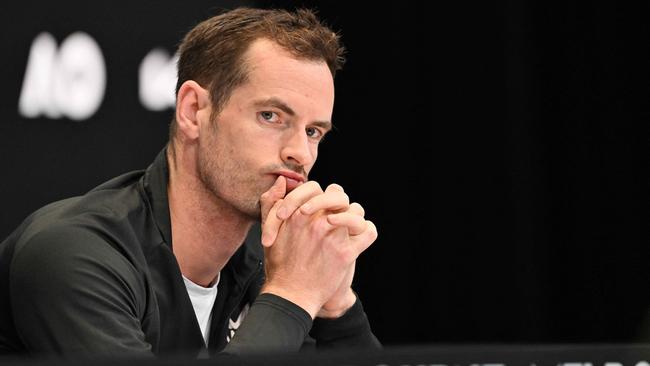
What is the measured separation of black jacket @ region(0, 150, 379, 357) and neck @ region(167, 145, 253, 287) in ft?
0.13

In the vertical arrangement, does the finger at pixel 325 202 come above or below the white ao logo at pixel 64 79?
below

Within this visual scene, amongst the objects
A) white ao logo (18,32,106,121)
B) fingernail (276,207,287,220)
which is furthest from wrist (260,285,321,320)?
white ao logo (18,32,106,121)

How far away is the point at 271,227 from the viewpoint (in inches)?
77.4


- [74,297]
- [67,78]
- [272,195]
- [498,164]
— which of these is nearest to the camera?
[74,297]

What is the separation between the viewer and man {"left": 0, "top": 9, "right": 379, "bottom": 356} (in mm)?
1765

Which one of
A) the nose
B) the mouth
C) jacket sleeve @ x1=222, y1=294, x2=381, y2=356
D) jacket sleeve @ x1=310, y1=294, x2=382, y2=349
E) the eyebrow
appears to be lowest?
jacket sleeve @ x1=310, y1=294, x2=382, y2=349

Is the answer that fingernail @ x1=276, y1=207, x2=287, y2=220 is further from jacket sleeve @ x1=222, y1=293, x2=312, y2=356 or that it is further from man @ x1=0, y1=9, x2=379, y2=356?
jacket sleeve @ x1=222, y1=293, x2=312, y2=356

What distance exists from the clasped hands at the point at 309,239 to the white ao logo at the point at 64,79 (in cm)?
125

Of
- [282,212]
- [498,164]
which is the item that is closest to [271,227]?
[282,212]

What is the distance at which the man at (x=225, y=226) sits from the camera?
5.79 feet

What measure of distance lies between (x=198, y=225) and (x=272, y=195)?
0.16 meters

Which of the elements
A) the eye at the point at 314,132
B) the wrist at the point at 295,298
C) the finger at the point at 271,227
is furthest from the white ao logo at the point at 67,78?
the wrist at the point at 295,298

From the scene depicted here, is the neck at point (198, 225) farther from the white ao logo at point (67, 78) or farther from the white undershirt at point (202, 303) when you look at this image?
the white ao logo at point (67, 78)

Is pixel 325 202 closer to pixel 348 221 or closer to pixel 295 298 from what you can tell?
pixel 348 221
